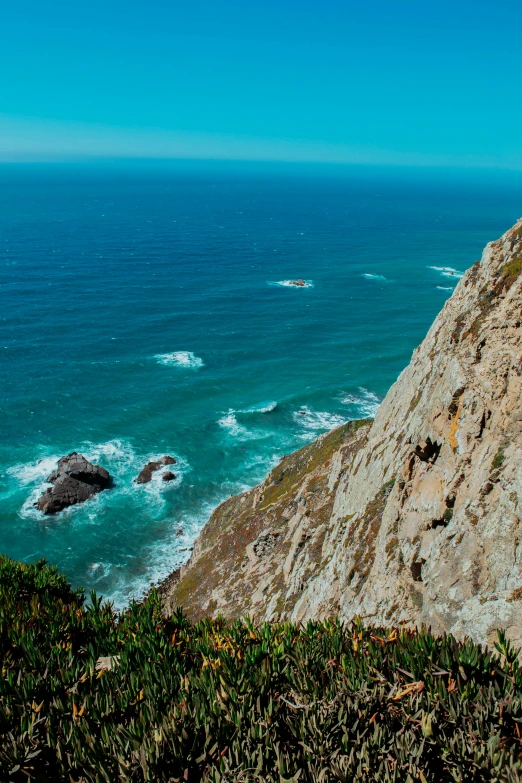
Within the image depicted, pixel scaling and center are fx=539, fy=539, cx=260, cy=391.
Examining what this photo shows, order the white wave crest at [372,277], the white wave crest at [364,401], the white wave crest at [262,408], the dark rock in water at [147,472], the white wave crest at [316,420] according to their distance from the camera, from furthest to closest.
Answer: the white wave crest at [372,277]
the white wave crest at [364,401]
the white wave crest at [262,408]
the white wave crest at [316,420]
the dark rock in water at [147,472]

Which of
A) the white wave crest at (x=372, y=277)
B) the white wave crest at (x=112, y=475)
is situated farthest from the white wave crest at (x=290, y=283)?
the white wave crest at (x=112, y=475)

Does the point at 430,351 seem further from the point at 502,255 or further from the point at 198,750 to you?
the point at 198,750

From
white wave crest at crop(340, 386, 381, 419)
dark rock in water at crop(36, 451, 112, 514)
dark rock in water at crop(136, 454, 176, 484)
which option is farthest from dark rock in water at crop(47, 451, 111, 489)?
white wave crest at crop(340, 386, 381, 419)

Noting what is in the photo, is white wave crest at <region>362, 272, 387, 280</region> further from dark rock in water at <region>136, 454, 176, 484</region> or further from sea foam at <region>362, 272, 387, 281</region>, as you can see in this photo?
dark rock in water at <region>136, 454, 176, 484</region>

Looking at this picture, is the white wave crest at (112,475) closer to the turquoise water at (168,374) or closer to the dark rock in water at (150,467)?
the turquoise water at (168,374)

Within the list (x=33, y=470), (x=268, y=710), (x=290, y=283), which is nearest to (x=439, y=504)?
(x=268, y=710)
